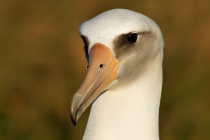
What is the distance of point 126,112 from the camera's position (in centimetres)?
365

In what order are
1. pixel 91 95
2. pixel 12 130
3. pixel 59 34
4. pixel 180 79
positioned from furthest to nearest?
pixel 59 34
pixel 180 79
pixel 12 130
pixel 91 95

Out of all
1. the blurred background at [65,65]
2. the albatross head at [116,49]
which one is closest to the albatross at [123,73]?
the albatross head at [116,49]

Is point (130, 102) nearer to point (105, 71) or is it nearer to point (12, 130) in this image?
point (105, 71)

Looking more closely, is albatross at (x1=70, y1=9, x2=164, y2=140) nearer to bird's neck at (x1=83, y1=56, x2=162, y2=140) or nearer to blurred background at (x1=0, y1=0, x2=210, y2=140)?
bird's neck at (x1=83, y1=56, x2=162, y2=140)

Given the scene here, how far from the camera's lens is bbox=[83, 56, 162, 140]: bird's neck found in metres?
3.64

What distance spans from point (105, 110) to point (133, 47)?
1.13 ft

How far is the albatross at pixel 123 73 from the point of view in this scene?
3.56 metres

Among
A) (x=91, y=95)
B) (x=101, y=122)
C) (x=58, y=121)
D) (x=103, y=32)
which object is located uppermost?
(x=103, y=32)

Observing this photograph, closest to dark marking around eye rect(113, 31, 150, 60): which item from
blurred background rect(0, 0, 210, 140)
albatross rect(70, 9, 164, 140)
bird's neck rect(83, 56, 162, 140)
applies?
albatross rect(70, 9, 164, 140)

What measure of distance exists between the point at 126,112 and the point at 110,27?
44cm

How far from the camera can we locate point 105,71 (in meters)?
3.57

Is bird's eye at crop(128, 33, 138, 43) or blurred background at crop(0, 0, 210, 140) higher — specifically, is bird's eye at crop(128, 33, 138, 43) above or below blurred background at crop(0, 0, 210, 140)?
above

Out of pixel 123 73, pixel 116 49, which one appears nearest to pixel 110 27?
pixel 116 49

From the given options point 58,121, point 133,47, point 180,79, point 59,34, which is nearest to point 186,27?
point 180,79
